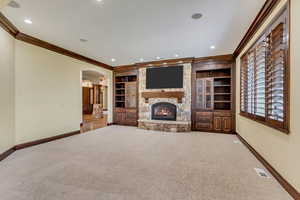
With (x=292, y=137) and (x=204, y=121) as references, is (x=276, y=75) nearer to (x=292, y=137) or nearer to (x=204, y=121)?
(x=292, y=137)

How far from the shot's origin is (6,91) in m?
3.14

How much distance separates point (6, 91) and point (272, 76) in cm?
548

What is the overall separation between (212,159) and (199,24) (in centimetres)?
300

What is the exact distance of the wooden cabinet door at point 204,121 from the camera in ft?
18.1

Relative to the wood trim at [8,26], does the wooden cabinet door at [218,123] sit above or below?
below

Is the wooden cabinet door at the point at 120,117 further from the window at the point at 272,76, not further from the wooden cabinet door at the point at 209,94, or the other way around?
the window at the point at 272,76

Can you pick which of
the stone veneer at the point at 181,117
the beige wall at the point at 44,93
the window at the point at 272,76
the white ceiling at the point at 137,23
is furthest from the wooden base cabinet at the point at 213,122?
the beige wall at the point at 44,93

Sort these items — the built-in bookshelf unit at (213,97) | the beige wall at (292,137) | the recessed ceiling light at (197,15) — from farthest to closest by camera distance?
the built-in bookshelf unit at (213,97) < the recessed ceiling light at (197,15) < the beige wall at (292,137)

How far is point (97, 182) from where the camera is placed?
213 centimetres

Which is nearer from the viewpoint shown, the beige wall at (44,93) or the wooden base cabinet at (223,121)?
the beige wall at (44,93)

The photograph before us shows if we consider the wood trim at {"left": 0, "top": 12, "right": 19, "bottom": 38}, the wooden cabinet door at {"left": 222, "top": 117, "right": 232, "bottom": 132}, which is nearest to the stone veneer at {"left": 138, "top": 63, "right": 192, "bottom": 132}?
the wooden cabinet door at {"left": 222, "top": 117, "right": 232, "bottom": 132}

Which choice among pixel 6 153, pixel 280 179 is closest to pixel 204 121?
pixel 280 179

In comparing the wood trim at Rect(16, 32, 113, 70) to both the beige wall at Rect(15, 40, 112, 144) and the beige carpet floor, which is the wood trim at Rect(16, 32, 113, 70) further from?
the beige carpet floor

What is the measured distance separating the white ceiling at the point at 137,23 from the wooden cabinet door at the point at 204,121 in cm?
248
